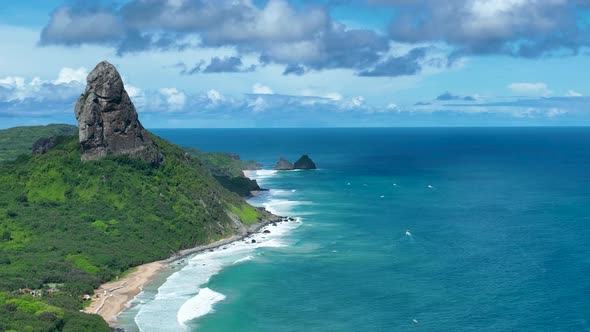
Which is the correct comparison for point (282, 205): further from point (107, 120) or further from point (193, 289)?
point (193, 289)

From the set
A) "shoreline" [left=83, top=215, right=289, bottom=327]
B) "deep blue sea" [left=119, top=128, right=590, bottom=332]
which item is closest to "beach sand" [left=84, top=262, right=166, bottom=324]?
"shoreline" [left=83, top=215, right=289, bottom=327]

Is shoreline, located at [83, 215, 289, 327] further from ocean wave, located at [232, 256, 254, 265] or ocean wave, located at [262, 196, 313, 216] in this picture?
ocean wave, located at [262, 196, 313, 216]

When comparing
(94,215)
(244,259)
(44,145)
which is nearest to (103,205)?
(94,215)

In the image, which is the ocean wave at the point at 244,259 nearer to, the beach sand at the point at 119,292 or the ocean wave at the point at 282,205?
the beach sand at the point at 119,292

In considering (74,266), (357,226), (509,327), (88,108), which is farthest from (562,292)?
(88,108)

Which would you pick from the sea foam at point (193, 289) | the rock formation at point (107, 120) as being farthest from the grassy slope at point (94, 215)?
the sea foam at point (193, 289)

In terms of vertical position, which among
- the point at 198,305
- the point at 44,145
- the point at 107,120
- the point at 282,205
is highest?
the point at 107,120

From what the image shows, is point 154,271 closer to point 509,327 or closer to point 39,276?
point 39,276
